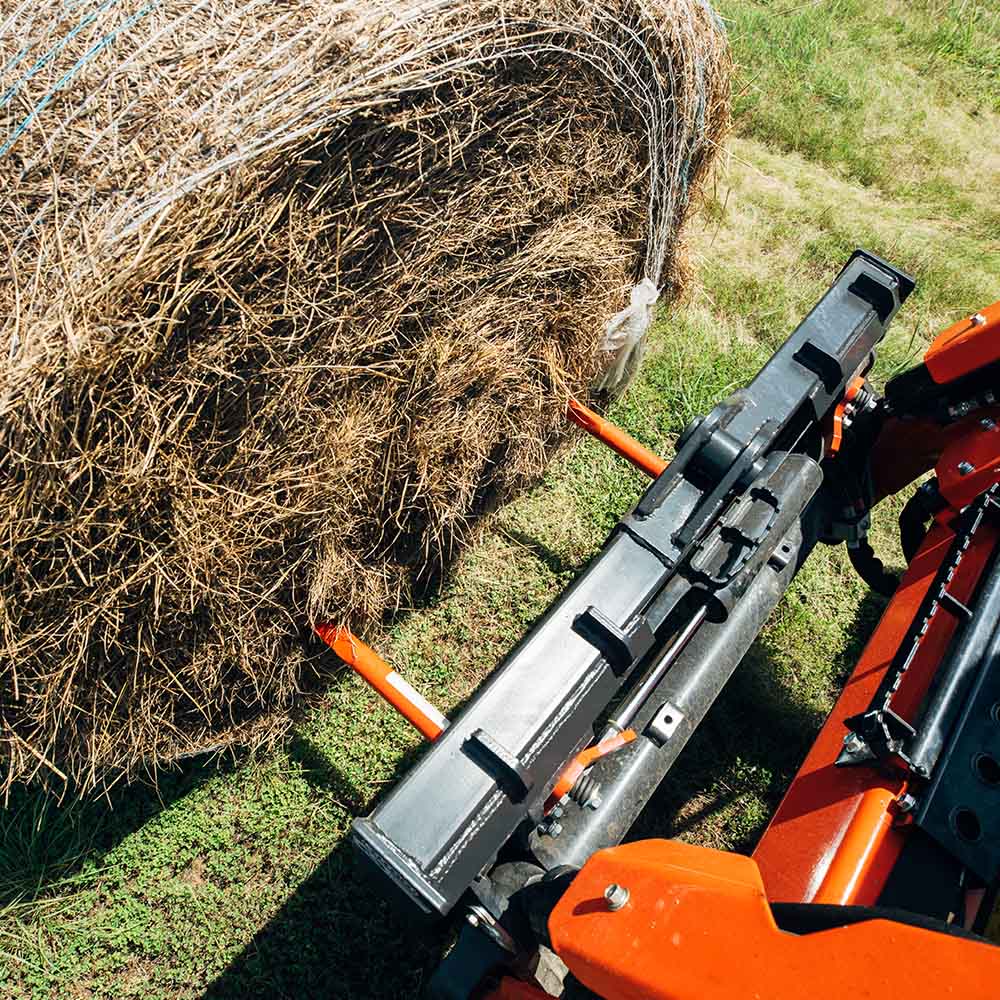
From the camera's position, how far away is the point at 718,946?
131cm

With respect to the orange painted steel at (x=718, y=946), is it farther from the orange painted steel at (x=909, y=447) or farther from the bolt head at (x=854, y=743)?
the orange painted steel at (x=909, y=447)

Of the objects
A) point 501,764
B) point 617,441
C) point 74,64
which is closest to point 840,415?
point 617,441

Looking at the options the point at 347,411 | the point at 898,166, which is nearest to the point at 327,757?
the point at 347,411

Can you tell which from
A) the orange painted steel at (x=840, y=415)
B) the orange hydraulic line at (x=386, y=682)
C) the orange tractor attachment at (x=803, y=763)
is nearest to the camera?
the orange tractor attachment at (x=803, y=763)

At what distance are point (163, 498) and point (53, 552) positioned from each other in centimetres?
27

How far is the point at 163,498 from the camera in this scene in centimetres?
210

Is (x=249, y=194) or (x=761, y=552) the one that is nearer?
(x=249, y=194)

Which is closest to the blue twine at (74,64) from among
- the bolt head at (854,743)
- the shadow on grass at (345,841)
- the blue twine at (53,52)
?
the blue twine at (53,52)

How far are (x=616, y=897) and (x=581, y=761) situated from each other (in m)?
0.70

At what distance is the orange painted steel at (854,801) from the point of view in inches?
68.9

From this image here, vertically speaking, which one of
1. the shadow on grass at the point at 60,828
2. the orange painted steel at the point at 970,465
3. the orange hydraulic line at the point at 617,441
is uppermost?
the orange painted steel at the point at 970,465

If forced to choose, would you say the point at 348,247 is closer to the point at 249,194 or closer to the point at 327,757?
the point at 249,194

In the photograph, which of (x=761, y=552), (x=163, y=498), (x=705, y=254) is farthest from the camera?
(x=705, y=254)

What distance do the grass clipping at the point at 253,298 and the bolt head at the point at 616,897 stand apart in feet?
4.32
